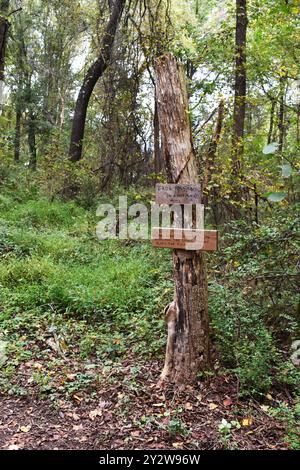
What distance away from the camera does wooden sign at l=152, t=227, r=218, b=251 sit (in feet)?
12.2

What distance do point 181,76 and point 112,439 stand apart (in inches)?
131

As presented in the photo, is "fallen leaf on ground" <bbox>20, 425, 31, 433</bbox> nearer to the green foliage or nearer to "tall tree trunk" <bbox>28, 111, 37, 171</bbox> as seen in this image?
the green foliage

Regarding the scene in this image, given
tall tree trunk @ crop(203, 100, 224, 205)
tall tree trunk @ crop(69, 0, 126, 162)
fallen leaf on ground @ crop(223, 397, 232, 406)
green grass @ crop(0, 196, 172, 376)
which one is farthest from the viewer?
tall tree trunk @ crop(69, 0, 126, 162)

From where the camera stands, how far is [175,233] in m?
3.84

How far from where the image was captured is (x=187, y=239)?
3.81m

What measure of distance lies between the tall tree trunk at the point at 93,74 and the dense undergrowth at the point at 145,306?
6647 mm

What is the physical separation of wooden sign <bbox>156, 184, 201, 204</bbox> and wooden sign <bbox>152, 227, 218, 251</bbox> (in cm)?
28

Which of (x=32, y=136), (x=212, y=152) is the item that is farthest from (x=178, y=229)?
(x=32, y=136)

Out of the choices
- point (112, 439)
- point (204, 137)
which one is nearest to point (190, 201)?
point (112, 439)

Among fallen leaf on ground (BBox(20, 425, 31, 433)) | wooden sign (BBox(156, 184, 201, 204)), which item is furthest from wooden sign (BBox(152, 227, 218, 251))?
fallen leaf on ground (BBox(20, 425, 31, 433))

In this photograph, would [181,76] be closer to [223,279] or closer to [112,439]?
[223,279]

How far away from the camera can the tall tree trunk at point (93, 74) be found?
38.3 feet

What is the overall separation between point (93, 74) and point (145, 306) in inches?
365

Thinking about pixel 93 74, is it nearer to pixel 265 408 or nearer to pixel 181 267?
pixel 181 267
